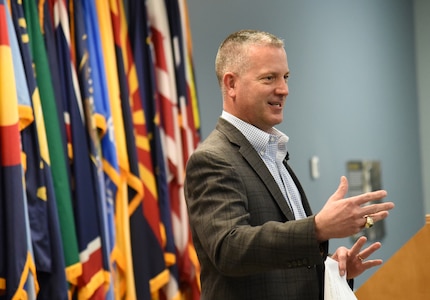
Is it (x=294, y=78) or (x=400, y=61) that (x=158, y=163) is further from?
(x=400, y=61)

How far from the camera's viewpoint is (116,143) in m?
3.00

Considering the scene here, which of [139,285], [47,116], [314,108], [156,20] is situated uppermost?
[156,20]

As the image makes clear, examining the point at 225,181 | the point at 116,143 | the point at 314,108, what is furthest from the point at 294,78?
the point at 225,181

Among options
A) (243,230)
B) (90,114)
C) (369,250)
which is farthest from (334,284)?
(90,114)

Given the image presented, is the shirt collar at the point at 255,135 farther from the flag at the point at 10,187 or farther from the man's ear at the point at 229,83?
the flag at the point at 10,187

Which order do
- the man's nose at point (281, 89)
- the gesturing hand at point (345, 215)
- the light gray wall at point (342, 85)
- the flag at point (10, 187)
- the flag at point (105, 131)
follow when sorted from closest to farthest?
the gesturing hand at point (345, 215), the man's nose at point (281, 89), the flag at point (10, 187), the flag at point (105, 131), the light gray wall at point (342, 85)

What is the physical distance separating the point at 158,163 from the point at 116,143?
0.26 m

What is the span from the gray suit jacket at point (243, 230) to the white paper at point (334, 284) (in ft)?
0.12

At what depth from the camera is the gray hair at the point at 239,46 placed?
196 centimetres

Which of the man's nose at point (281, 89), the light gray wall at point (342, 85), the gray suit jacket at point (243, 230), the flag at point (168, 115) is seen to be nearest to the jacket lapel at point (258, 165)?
the gray suit jacket at point (243, 230)

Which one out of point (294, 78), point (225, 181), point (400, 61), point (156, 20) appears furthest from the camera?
point (400, 61)

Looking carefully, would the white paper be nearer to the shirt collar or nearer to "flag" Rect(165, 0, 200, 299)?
the shirt collar

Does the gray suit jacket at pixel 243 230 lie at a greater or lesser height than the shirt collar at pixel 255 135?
lesser

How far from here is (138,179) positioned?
304 centimetres
